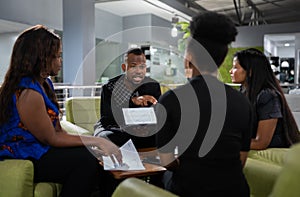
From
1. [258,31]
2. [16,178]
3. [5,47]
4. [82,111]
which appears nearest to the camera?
[16,178]

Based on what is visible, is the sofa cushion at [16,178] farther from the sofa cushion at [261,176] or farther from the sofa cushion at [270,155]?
the sofa cushion at [270,155]

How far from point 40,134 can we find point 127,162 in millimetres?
471

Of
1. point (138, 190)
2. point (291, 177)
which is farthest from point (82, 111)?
point (291, 177)

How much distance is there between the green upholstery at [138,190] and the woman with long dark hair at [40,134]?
2.37 feet

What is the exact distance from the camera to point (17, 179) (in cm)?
155

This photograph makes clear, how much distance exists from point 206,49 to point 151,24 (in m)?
6.96

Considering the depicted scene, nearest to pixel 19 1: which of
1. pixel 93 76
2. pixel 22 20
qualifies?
pixel 22 20

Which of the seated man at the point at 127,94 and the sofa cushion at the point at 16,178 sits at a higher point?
the seated man at the point at 127,94

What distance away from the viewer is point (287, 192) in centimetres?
67

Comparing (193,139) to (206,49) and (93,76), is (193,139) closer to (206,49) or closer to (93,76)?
(206,49)

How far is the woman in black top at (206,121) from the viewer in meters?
1.11

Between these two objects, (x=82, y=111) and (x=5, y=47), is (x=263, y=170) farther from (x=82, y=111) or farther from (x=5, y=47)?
(x=5, y=47)

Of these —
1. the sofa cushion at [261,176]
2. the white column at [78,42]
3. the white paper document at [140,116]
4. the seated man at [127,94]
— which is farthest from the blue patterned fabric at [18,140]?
the white column at [78,42]

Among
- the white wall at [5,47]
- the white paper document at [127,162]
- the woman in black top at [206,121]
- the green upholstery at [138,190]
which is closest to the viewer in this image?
the green upholstery at [138,190]
